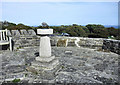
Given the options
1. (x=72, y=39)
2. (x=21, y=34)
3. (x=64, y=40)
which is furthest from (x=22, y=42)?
(x=72, y=39)

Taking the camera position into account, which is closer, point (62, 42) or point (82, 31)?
point (62, 42)

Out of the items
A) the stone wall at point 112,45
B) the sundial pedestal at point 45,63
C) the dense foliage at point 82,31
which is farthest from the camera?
the dense foliage at point 82,31

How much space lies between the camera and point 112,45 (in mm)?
8297

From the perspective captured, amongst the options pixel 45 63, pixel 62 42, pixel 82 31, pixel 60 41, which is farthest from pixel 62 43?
pixel 82 31

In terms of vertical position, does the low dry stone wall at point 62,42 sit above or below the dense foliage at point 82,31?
below

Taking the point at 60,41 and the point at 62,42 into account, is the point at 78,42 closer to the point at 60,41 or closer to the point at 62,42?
the point at 62,42

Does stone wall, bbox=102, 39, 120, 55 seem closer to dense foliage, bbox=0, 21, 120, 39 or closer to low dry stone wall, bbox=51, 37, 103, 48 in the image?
low dry stone wall, bbox=51, 37, 103, 48

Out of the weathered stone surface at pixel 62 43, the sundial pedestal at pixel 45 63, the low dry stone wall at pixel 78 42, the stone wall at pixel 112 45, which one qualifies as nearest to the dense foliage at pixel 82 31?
the low dry stone wall at pixel 78 42

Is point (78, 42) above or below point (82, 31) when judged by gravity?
below

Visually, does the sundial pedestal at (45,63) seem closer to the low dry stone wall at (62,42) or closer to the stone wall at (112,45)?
the low dry stone wall at (62,42)

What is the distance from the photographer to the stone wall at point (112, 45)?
25.7 ft

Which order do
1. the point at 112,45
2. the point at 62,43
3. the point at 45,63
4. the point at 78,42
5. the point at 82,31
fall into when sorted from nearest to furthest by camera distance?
the point at 45,63 < the point at 112,45 < the point at 78,42 < the point at 62,43 < the point at 82,31

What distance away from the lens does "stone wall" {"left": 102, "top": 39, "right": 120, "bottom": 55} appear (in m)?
7.83

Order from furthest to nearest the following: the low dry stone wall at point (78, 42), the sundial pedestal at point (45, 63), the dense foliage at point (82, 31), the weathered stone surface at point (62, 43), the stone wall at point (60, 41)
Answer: the dense foliage at point (82, 31)
the weathered stone surface at point (62, 43)
the low dry stone wall at point (78, 42)
the stone wall at point (60, 41)
the sundial pedestal at point (45, 63)
